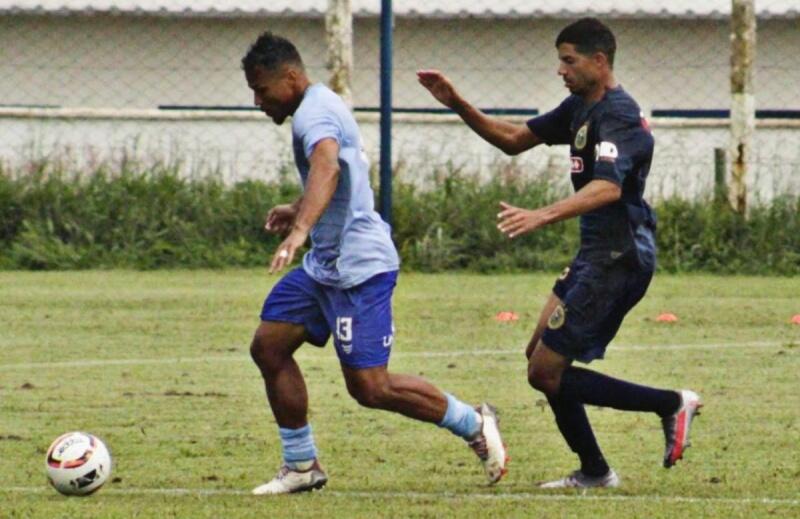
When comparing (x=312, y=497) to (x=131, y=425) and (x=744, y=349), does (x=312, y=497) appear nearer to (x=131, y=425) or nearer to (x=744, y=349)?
(x=131, y=425)

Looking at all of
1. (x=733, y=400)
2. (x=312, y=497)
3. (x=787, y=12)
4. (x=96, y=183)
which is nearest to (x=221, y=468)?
(x=312, y=497)

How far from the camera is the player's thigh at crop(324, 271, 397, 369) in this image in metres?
8.08

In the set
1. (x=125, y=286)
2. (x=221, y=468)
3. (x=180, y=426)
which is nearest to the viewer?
(x=221, y=468)

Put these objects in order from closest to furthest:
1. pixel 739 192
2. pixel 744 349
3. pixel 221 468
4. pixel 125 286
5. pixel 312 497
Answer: pixel 312 497, pixel 221 468, pixel 744 349, pixel 125 286, pixel 739 192

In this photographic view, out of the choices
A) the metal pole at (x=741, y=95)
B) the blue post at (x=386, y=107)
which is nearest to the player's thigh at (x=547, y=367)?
the blue post at (x=386, y=107)

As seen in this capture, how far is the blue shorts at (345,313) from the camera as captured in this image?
8.08m

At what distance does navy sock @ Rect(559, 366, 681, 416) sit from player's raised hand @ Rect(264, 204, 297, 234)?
4.33ft

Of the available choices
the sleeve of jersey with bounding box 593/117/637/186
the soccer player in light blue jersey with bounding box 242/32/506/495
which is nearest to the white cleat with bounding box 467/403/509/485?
the soccer player in light blue jersey with bounding box 242/32/506/495

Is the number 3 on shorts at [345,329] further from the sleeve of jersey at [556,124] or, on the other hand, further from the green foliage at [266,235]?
the green foliage at [266,235]

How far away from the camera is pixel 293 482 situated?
26.5 ft

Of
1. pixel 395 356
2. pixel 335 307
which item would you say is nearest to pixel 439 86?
pixel 335 307

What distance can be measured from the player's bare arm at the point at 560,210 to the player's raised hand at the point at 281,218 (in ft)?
3.85

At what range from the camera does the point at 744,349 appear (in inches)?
516

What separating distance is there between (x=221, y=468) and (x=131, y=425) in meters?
1.32
